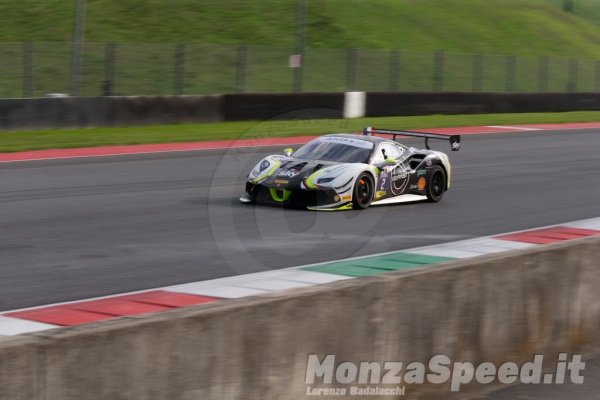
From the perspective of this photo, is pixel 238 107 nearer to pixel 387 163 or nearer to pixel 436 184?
pixel 436 184

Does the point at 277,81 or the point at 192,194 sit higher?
the point at 277,81

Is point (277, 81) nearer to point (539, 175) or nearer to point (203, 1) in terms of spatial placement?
point (539, 175)

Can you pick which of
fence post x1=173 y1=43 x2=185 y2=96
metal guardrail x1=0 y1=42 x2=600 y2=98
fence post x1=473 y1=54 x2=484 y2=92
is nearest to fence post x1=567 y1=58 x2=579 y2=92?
metal guardrail x1=0 y1=42 x2=600 y2=98

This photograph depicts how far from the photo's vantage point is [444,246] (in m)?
10.4

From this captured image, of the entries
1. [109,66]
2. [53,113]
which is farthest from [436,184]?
[109,66]

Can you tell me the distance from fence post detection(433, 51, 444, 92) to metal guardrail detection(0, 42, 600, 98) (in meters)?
0.04

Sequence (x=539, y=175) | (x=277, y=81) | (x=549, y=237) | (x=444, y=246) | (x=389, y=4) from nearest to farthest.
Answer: (x=444, y=246), (x=549, y=237), (x=539, y=175), (x=277, y=81), (x=389, y=4)

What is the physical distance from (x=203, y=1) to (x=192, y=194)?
1570 inches

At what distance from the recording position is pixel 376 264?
9438 millimetres

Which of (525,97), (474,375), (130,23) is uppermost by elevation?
(130,23)

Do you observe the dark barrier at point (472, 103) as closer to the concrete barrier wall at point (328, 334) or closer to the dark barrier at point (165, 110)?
the dark barrier at point (165, 110)

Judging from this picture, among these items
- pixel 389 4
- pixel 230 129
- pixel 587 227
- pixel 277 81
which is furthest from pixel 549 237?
pixel 389 4

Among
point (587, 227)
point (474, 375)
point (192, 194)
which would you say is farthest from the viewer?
point (192, 194)

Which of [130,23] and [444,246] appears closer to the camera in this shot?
[444,246]
